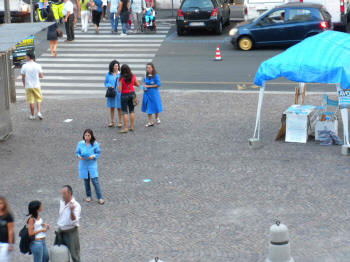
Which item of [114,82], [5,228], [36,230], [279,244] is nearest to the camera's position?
[5,228]

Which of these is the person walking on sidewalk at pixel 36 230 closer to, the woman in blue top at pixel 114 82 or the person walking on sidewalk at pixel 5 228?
the person walking on sidewalk at pixel 5 228

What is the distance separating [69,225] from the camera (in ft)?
30.6

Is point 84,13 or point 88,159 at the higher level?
point 84,13

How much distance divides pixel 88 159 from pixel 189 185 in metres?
2.10

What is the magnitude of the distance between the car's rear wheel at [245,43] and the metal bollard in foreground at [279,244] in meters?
17.7

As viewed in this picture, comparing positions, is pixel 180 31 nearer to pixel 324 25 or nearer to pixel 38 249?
pixel 324 25

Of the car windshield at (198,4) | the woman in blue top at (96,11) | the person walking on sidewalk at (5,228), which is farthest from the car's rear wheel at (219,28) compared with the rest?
the person walking on sidewalk at (5,228)

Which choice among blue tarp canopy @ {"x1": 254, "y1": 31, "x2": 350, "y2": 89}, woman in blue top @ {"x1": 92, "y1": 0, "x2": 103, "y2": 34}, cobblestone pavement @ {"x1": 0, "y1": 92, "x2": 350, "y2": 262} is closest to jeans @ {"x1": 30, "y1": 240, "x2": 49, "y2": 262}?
cobblestone pavement @ {"x1": 0, "y1": 92, "x2": 350, "y2": 262}

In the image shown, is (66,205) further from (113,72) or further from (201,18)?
(201,18)

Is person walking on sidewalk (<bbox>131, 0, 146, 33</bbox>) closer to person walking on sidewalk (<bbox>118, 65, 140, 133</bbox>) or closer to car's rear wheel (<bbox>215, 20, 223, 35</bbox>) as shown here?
car's rear wheel (<bbox>215, 20, 223, 35</bbox>)

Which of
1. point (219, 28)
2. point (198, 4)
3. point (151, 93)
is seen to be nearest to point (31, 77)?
point (151, 93)

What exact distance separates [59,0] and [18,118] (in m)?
13.0

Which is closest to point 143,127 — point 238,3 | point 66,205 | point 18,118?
point 18,118

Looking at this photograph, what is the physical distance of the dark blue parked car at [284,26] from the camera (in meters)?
25.6
